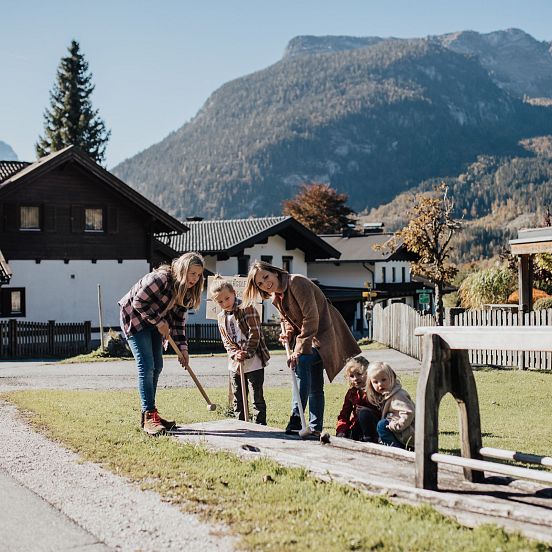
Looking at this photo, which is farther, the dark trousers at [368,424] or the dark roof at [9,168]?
the dark roof at [9,168]

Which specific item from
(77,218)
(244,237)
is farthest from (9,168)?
(244,237)

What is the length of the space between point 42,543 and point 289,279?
3923 mm

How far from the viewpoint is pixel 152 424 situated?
9.11 m

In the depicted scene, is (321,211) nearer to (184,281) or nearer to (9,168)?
(9,168)

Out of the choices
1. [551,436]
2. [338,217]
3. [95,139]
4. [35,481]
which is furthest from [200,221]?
[35,481]

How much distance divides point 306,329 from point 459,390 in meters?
2.35

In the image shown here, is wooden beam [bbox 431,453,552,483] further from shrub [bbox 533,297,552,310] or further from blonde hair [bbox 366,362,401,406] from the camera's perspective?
shrub [bbox 533,297,552,310]

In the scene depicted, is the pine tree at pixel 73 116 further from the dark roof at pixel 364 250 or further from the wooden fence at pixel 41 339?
the wooden fence at pixel 41 339

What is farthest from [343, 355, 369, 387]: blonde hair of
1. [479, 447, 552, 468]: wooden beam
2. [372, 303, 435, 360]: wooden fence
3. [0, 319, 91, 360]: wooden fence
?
[0, 319, 91, 360]: wooden fence

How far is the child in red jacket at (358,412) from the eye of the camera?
8961 millimetres

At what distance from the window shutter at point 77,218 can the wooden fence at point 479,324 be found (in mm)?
12954

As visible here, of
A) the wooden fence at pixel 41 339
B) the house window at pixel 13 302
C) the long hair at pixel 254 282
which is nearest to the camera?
the long hair at pixel 254 282

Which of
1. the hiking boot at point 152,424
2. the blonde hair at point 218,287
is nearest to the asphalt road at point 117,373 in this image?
the hiking boot at point 152,424

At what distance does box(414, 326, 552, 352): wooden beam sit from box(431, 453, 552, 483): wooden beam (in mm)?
777
